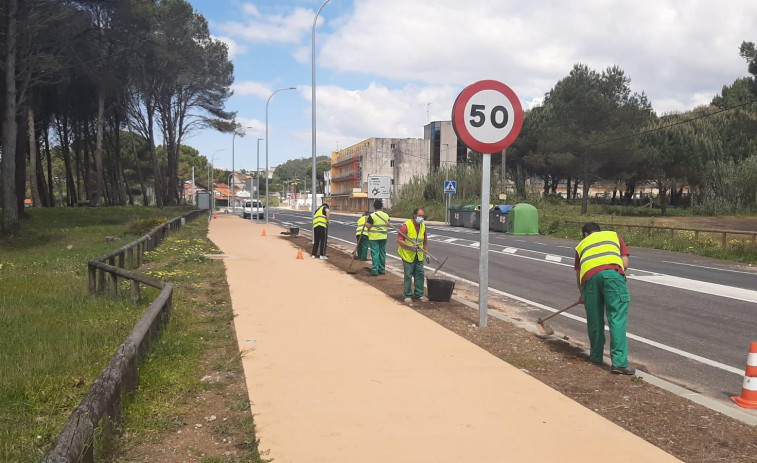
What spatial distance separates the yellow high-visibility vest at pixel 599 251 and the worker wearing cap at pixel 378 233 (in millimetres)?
5977

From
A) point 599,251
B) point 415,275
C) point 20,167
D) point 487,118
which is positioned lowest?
point 415,275

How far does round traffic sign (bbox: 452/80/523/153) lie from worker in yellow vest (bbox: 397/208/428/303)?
256cm

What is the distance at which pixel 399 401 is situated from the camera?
187 inches

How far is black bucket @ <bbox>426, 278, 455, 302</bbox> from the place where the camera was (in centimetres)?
950

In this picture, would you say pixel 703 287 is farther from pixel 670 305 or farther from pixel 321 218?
pixel 321 218

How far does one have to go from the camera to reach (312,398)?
4.81 m

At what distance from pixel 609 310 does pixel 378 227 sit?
22.8 feet

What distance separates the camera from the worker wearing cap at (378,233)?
40.3 ft

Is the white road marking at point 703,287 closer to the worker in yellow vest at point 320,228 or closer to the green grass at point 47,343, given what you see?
the worker in yellow vest at point 320,228

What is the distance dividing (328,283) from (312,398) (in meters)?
6.72

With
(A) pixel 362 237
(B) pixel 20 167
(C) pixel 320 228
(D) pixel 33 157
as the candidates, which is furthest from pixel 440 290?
(D) pixel 33 157

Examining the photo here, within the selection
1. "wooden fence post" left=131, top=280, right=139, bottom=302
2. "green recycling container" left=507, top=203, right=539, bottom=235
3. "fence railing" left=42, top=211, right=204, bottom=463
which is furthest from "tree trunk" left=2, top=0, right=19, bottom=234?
"green recycling container" left=507, top=203, right=539, bottom=235

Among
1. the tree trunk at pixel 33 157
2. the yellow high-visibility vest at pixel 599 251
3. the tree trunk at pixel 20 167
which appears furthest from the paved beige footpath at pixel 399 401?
the tree trunk at pixel 33 157

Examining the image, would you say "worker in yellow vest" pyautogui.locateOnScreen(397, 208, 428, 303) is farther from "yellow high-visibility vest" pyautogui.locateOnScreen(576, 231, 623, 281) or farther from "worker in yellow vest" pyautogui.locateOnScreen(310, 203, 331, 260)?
Result: "worker in yellow vest" pyautogui.locateOnScreen(310, 203, 331, 260)
